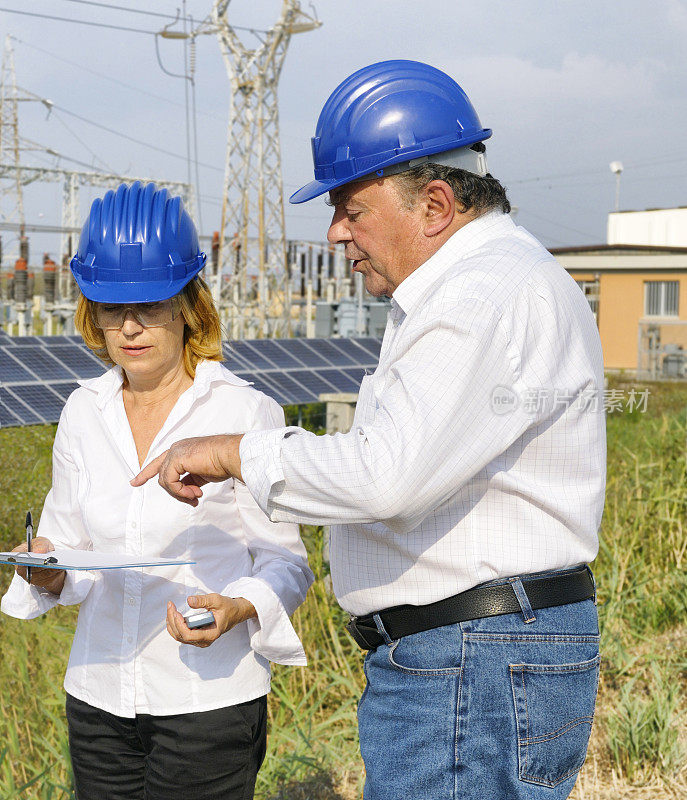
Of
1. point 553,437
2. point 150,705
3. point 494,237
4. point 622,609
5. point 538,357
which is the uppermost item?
point 494,237

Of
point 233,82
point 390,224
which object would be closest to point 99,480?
point 390,224

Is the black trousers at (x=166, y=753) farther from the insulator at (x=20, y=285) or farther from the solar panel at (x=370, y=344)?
the insulator at (x=20, y=285)

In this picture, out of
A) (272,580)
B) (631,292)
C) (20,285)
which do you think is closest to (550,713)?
(272,580)

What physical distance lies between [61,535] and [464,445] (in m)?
1.24

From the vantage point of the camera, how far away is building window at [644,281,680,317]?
2722cm

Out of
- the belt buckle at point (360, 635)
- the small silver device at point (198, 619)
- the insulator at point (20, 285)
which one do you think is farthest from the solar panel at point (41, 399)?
the insulator at point (20, 285)

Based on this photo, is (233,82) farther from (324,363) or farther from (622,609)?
(622,609)

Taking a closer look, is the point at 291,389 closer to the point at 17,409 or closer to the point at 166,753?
the point at 17,409

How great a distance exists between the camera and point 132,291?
2297mm

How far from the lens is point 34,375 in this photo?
6.45 meters

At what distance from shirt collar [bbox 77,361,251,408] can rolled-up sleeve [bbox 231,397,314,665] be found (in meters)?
0.11

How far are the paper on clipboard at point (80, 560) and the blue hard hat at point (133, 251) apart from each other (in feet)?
2.08

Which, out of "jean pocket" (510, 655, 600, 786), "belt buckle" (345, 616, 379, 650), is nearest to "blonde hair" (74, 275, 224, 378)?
"belt buckle" (345, 616, 379, 650)

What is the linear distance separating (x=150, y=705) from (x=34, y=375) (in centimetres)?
461
